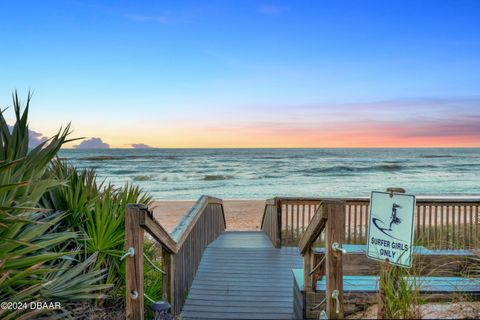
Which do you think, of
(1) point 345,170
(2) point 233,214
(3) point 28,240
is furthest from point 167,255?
(1) point 345,170

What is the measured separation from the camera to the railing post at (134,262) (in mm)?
3084

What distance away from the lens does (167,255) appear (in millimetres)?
4105

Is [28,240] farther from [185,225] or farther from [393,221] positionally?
[393,221]

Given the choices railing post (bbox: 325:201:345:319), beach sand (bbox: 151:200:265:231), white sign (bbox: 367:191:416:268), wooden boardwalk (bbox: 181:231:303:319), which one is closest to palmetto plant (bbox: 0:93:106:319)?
wooden boardwalk (bbox: 181:231:303:319)

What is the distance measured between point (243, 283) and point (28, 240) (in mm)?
3393

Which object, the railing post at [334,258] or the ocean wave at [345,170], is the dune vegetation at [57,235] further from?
the ocean wave at [345,170]

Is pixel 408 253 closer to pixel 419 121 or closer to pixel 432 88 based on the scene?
pixel 432 88

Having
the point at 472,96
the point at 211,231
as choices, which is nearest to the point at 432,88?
the point at 472,96

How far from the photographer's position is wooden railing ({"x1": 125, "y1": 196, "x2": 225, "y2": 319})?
310cm

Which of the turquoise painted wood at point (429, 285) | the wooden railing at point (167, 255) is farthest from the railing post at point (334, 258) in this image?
the wooden railing at point (167, 255)

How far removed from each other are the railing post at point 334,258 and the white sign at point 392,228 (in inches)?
11.1

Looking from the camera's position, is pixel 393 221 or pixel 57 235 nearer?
pixel 393 221

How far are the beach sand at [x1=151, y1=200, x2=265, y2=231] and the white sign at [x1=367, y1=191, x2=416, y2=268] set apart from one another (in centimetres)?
1130

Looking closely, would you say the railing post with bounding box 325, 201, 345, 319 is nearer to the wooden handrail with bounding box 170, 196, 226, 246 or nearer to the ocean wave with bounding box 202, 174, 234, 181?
the wooden handrail with bounding box 170, 196, 226, 246
